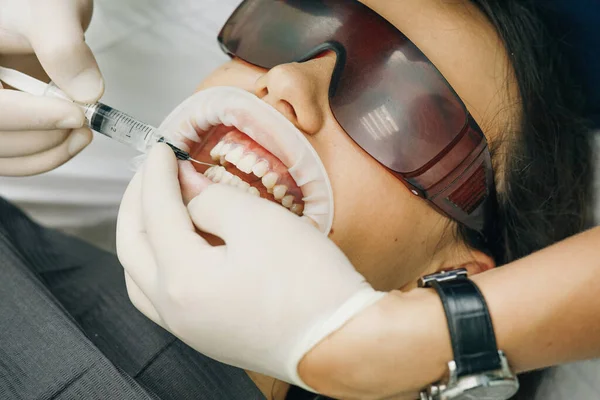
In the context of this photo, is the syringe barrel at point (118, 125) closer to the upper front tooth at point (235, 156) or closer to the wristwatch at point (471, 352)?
the upper front tooth at point (235, 156)

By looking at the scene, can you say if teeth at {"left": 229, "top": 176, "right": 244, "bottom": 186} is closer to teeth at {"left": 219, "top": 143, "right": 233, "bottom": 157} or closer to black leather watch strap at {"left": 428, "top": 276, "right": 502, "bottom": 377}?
teeth at {"left": 219, "top": 143, "right": 233, "bottom": 157}

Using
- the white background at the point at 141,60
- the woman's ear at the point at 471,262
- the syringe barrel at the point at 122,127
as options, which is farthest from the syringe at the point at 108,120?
the white background at the point at 141,60

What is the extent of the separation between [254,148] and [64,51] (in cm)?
36

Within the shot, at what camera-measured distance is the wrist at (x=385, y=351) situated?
0.66 meters

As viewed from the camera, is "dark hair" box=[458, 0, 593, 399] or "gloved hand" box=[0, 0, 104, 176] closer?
"gloved hand" box=[0, 0, 104, 176]

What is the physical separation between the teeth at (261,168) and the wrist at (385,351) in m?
0.33

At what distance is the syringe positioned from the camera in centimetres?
94

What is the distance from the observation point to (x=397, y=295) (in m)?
0.72

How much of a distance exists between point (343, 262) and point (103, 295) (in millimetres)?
637

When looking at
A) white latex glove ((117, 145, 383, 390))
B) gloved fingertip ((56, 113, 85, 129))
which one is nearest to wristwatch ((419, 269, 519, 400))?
white latex glove ((117, 145, 383, 390))

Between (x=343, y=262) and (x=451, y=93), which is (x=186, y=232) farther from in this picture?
(x=451, y=93)

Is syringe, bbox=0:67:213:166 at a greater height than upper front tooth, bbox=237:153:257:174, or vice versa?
upper front tooth, bbox=237:153:257:174

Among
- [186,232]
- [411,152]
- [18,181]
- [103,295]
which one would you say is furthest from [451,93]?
[18,181]

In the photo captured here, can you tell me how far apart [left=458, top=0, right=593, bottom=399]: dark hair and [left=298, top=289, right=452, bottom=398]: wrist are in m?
0.41
